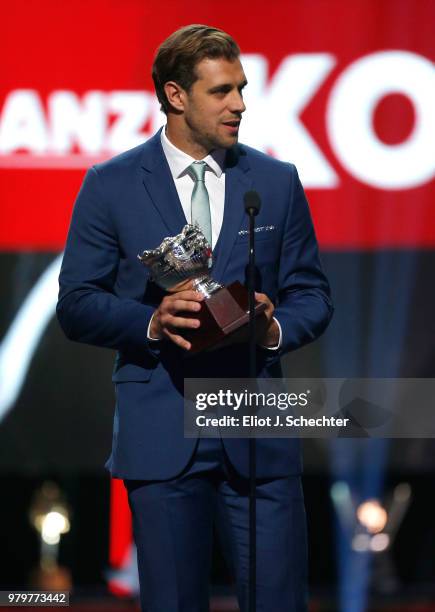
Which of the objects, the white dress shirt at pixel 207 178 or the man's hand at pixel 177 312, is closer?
the man's hand at pixel 177 312

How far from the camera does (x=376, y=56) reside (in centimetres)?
425

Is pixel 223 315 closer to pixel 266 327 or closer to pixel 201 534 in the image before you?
pixel 266 327

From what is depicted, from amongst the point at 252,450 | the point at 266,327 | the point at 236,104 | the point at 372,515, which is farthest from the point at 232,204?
the point at 372,515

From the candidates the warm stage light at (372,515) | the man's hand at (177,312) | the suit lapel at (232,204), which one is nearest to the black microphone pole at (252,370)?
the man's hand at (177,312)

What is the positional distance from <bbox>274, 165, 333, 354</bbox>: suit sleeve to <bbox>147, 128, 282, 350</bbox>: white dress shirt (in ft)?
0.51

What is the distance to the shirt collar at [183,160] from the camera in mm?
2432

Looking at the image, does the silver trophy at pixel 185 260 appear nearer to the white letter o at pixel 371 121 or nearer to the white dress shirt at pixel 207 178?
the white dress shirt at pixel 207 178

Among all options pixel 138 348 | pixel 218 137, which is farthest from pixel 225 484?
pixel 218 137

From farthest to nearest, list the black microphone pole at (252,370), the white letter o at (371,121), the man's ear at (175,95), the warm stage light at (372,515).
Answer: the warm stage light at (372,515), the white letter o at (371,121), the man's ear at (175,95), the black microphone pole at (252,370)

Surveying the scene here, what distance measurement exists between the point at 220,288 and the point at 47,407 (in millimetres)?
2327

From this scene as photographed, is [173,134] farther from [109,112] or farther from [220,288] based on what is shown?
[109,112]

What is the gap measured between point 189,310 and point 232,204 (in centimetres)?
36

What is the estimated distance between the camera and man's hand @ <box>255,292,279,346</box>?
2145 millimetres

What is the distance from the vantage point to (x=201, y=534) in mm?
2270
